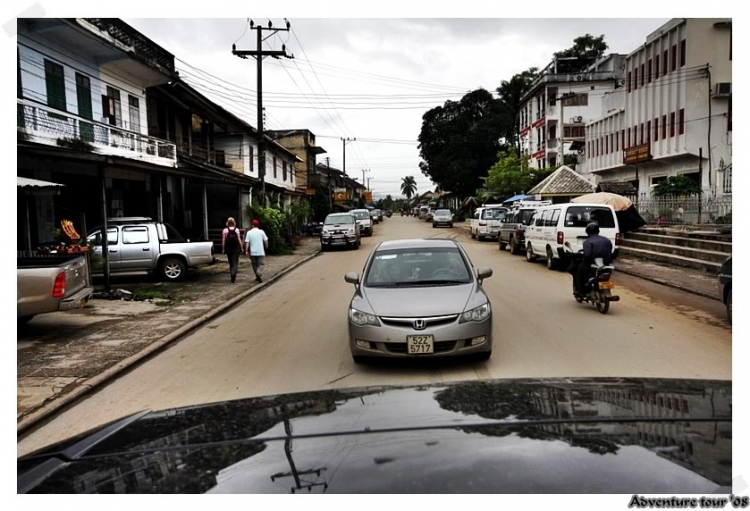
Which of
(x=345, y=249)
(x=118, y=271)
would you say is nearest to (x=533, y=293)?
(x=118, y=271)

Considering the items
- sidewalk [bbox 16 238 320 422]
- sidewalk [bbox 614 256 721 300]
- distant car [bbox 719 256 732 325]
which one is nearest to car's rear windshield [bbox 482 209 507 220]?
sidewalk [bbox 614 256 721 300]

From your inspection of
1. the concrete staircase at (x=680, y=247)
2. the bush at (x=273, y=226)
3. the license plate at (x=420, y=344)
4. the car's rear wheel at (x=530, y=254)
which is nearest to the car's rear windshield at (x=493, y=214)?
the concrete staircase at (x=680, y=247)

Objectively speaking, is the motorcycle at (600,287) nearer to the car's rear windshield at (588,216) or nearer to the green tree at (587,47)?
the car's rear windshield at (588,216)

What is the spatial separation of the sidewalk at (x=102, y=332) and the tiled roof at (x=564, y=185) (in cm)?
2042

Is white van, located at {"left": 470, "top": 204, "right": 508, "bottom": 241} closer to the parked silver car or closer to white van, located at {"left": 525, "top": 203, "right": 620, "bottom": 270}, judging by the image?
white van, located at {"left": 525, "top": 203, "right": 620, "bottom": 270}

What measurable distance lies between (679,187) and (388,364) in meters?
23.3

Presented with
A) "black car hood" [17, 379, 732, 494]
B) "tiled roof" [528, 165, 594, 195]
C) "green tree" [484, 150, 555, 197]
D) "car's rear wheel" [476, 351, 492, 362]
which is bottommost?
"car's rear wheel" [476, 351, 492, 362]

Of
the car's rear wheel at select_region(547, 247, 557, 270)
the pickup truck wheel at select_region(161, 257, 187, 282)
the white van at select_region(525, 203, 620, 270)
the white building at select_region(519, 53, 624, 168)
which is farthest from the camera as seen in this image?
the white building at select_region(519, 53, 624, 168)

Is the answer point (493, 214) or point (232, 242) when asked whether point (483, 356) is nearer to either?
point (232, 242)

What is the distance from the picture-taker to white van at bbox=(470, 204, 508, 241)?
104 feet

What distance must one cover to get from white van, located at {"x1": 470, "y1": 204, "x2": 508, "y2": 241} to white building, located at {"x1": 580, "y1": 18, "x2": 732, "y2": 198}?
8060 millimetres

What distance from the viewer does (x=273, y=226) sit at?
26.2 metres

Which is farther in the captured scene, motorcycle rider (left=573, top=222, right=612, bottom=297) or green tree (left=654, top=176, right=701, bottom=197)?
green tree (left=654, top=176, right=701, bottom=197)

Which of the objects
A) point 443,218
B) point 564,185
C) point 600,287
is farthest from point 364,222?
point 600,287
